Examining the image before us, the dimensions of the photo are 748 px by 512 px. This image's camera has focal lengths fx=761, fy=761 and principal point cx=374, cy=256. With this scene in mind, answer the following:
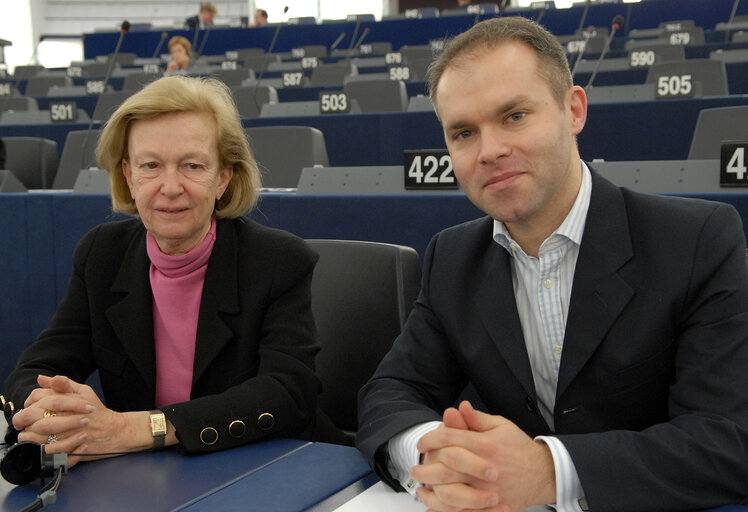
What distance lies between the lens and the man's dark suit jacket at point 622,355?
34.0 inches

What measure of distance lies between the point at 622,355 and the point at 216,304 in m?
0.73

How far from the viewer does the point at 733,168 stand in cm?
179

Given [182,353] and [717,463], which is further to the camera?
[182,353]

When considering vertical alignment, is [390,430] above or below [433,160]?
below

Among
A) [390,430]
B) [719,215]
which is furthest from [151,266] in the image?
[719,215]

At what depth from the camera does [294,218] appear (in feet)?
7.13

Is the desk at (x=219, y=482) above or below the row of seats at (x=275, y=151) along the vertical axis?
below

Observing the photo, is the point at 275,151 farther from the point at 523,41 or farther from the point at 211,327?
the point at 523,41

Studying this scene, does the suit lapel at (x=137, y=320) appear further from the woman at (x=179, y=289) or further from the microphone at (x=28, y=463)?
the microphone at (x=28, y=463)

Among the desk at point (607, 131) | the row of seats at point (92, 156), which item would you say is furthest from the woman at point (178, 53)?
the desk at point (607, 131)

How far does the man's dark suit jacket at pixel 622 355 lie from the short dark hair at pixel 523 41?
17cm

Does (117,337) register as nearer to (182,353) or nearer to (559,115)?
(182,353)

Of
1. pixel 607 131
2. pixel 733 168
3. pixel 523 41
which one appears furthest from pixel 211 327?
pixel 607 131

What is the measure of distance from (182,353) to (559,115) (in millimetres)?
797
